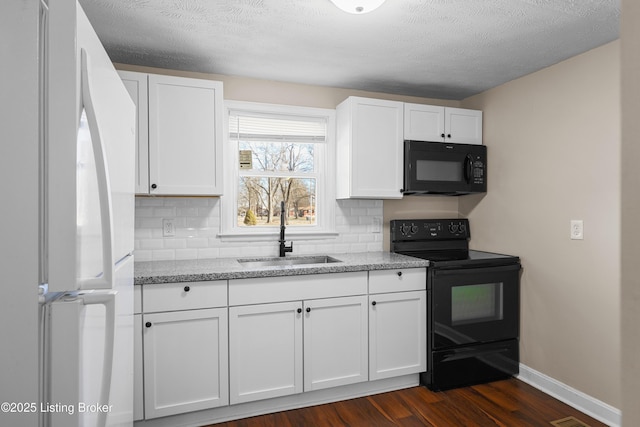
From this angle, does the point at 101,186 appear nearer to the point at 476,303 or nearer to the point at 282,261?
the point at 282,261

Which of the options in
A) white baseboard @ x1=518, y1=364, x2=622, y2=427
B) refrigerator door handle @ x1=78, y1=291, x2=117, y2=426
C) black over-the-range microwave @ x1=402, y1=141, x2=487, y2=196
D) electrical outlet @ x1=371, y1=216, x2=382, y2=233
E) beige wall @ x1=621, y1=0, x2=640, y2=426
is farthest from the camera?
electrical outlet @ x1=371, y1=216, x2=382, y2=233

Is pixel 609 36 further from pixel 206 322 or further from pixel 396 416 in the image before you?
pixel 206 322

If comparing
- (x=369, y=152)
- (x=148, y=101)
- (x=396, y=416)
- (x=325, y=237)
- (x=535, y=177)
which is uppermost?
(x=148, y=101)

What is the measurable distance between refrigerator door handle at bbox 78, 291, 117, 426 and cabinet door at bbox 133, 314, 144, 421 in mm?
1114

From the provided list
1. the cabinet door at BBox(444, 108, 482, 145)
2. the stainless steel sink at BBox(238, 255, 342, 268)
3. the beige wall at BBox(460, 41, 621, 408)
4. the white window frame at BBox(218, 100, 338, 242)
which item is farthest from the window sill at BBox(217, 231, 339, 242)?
the beige wall at BBox(460, 41, 621, 408)

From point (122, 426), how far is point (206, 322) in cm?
89

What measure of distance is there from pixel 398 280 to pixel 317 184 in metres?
1.04

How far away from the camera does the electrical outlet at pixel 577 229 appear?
249 centimetres

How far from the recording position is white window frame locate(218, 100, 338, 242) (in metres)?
2.91

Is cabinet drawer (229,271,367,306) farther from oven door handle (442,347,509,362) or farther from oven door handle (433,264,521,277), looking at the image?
oven door handle (442,347,509,362)

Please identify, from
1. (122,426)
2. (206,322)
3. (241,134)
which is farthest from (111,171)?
(241,134)

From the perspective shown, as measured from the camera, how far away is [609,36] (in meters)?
2.24

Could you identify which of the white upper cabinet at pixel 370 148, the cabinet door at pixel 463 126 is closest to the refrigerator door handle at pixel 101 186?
the white upper cabinet at pixel 370 148

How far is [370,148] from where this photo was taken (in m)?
2.94
